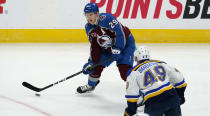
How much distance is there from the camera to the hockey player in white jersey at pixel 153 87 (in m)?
2.84

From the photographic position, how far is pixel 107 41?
4.02 m

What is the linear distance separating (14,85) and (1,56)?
1590 mm

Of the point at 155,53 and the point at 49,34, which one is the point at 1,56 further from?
the point at 155,53

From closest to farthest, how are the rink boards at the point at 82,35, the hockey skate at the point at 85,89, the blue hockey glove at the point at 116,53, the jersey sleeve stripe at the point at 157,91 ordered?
the jersey sleeve stripe at the point at 157,91
the blue hockey glove at the point at 116,53
the hockey skate at the point at 85,89
the rink boards at the point at 82,35

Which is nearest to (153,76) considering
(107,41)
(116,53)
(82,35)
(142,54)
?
(142,54)

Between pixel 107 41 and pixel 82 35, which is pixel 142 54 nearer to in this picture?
pixel 107 41

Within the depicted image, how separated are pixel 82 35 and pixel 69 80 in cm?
238

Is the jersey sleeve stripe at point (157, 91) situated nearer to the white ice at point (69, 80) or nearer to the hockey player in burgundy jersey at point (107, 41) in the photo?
the white ice at point (69, 80)

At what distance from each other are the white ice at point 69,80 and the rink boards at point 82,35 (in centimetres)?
17

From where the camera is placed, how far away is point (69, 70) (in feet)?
18.1

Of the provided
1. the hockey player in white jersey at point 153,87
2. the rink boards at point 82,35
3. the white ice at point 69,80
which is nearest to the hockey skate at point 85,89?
the white ice at point 69,80

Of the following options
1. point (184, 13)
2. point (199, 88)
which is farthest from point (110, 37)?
point (184, 13)

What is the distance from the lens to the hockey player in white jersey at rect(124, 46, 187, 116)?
9.33ft

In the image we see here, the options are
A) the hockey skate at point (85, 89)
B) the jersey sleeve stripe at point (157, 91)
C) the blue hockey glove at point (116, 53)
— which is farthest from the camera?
the hockey skate at point (85, 89)
